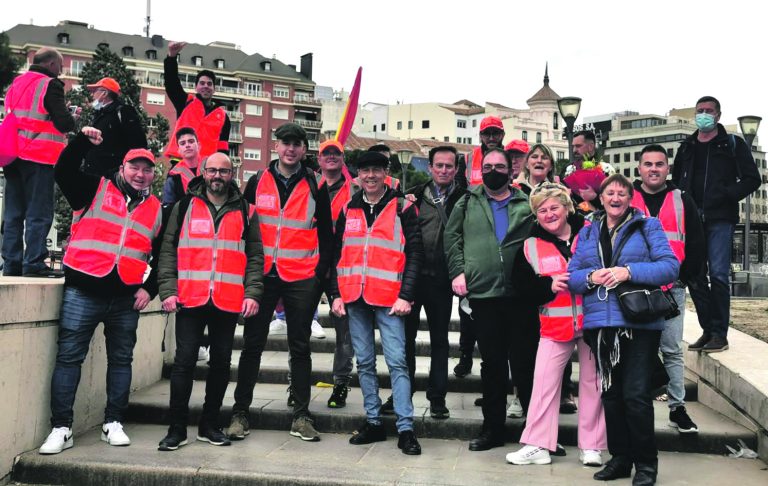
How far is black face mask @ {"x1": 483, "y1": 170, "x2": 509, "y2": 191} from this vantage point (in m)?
5.23

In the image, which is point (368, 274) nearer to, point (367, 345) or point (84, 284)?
point (367, 345)

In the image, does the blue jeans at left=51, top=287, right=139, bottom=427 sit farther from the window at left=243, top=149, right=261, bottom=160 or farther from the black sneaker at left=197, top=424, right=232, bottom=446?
the window at left=243, top=149, right=261, bottom=160

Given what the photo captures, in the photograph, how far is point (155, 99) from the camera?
233ft

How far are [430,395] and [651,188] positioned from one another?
228 centimetres

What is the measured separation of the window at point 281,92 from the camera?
3051 inches

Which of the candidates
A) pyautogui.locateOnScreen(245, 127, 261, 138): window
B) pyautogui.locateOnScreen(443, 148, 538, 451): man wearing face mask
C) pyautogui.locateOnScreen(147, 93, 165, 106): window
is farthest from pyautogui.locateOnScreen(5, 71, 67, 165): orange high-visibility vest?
pyautogui.locateOnScreen(245, 127, 261, 138): window

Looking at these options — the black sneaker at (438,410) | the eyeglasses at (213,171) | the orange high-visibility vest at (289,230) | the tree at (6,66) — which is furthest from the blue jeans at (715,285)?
the tree at (6,66)

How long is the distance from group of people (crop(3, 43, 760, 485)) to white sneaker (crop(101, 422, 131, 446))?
17 mm

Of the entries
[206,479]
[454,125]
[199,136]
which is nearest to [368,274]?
[206,479]

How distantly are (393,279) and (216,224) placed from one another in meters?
1.34

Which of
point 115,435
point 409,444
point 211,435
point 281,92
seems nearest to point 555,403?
point 409,444

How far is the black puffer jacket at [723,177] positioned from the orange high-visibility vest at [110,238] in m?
4.53

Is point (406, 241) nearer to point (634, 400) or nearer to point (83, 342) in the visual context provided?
point (634, 400)

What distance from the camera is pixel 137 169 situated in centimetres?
512
